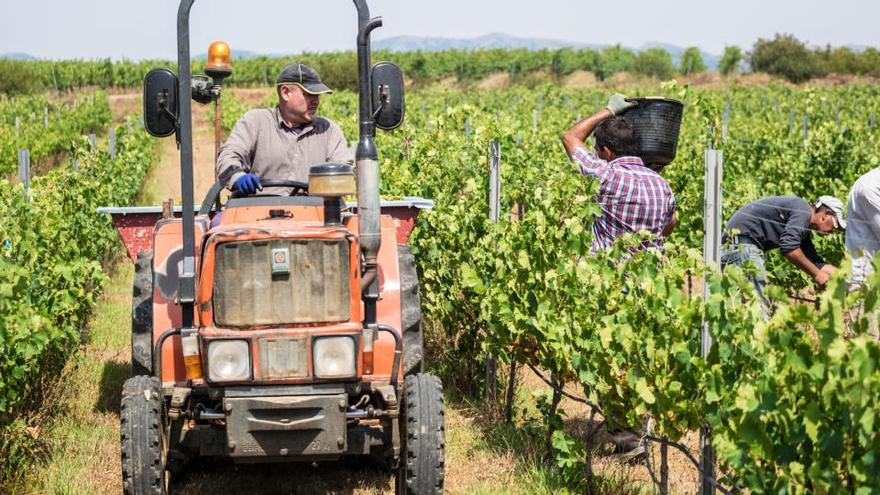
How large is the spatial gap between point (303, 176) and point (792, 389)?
288 cm

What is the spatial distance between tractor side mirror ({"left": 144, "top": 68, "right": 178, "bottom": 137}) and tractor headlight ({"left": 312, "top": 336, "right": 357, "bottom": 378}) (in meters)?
0.94

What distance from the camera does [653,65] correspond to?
221 feet

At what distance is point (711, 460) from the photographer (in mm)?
3582

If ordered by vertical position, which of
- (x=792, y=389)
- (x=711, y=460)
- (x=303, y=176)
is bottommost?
(x=711, y=460)

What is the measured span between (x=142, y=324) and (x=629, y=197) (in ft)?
7.27

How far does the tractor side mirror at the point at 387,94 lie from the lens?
4141 mm

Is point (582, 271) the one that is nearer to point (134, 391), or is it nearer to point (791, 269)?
point (134, 391)

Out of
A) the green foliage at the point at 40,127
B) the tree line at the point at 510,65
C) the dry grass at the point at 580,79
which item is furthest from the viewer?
the dry grass at the point at 580,79

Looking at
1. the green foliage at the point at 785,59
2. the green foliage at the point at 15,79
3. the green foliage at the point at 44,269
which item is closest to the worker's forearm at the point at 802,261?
the green foliage at the point at 44,269

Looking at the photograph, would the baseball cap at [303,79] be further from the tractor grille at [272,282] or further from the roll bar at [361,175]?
the tractor grille at [272,282]

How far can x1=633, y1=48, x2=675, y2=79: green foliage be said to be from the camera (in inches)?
2603

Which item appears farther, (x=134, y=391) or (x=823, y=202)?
(x=823, y=202)

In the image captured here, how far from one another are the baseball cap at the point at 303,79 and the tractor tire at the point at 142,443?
1.79m

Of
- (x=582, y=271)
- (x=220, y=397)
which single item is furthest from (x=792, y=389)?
(x=220, y=397)
